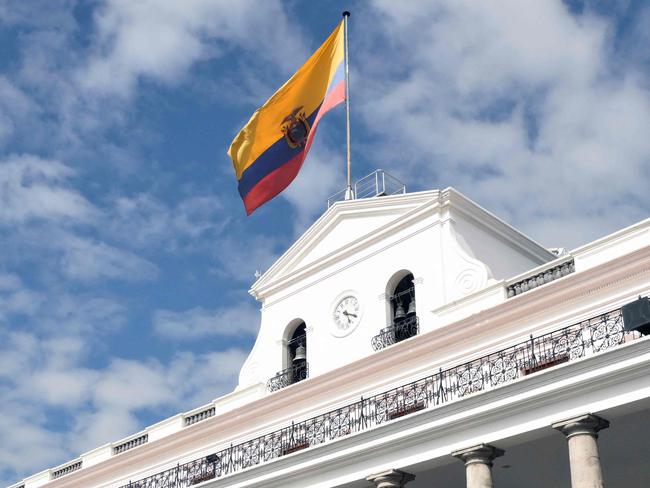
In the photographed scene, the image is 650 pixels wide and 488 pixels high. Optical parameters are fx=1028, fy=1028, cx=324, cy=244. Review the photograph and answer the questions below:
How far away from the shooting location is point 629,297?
72.9ft

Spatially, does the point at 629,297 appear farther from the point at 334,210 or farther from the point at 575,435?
the point at 334,210

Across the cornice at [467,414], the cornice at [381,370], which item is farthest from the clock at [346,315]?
the cornice at [467,414]

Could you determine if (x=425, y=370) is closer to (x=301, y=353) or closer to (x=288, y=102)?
(x=301, y=353)

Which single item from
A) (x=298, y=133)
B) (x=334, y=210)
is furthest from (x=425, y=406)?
(x=298, y=133)

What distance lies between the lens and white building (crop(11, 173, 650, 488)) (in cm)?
2022

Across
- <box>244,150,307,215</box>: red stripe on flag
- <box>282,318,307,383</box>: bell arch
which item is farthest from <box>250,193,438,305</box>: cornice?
<box>244,150,307,215</box>: red stripe on flag

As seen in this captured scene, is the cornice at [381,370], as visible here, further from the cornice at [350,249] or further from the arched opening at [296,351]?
the cornice at [350,249]

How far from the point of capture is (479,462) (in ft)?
67.9

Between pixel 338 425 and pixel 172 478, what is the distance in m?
7.24

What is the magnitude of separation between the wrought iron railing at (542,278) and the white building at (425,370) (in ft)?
0.14

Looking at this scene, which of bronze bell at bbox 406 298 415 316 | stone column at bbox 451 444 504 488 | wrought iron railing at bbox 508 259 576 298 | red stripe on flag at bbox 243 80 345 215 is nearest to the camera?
stone column at bbox 451 444 504 488

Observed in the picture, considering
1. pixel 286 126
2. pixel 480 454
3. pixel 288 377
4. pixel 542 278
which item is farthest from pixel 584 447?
pixel 286 126

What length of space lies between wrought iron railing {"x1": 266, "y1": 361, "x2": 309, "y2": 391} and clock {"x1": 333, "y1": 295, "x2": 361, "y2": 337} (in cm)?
176

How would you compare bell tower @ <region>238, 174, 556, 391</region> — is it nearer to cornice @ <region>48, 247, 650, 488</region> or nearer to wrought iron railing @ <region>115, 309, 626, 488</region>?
cornice @ <region>48, 247, 650, 488</region>
